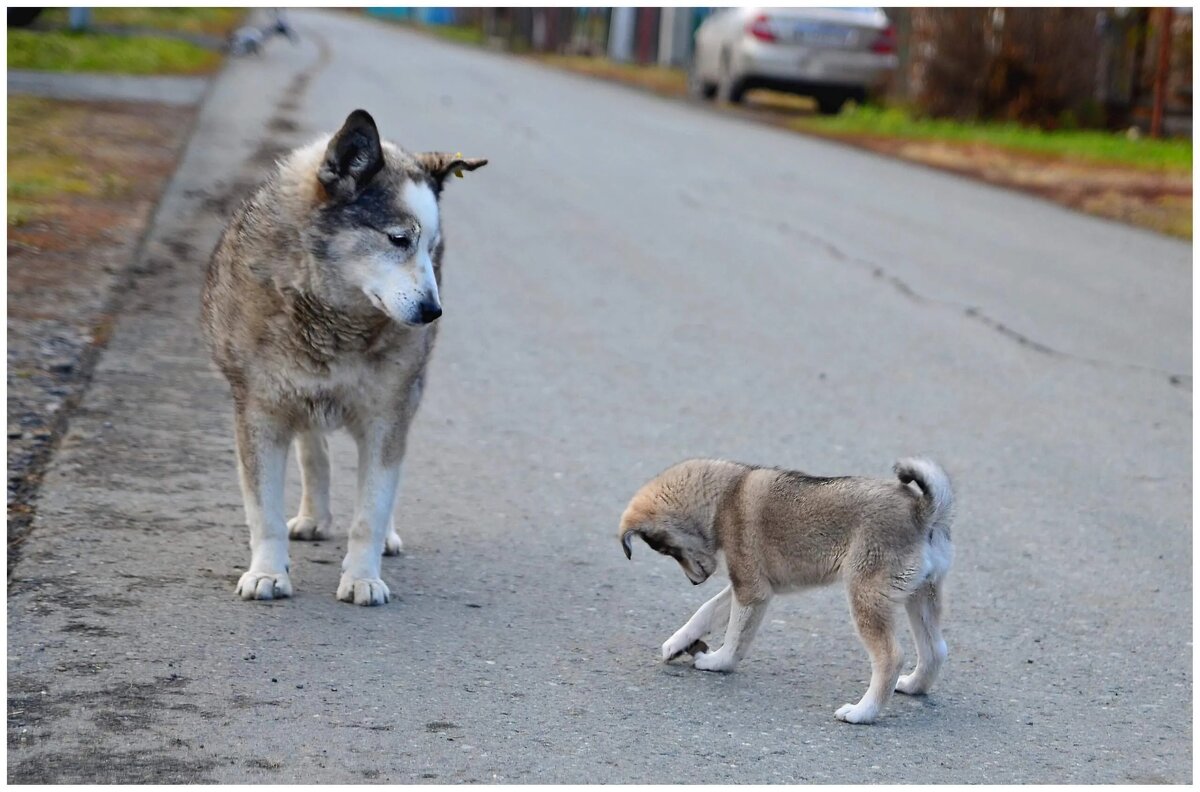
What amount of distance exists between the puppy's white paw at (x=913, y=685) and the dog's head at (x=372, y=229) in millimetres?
1818

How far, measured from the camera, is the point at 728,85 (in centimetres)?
Answer: 2622

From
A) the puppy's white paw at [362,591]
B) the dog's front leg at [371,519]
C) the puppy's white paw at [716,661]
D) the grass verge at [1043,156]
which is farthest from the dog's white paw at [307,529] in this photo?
the grass verge at [1043,156]

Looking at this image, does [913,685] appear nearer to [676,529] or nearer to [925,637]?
[925,637]

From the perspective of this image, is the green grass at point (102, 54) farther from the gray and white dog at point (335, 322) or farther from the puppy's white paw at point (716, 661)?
the puppy's white paw at point (716, 661)

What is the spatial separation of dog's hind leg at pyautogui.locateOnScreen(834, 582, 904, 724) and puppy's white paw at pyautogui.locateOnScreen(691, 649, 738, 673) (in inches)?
17.2

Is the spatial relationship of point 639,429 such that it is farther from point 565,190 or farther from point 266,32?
point 266,32

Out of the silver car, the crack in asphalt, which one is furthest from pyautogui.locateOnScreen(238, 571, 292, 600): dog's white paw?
the silver car

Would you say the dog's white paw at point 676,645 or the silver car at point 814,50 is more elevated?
the silver car at point 814,50

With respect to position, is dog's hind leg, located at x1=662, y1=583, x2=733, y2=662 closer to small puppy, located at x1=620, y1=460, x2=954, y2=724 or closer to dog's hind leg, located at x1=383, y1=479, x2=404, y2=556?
small puppy, located at x1=620, y1=460, x2=954, y2=724

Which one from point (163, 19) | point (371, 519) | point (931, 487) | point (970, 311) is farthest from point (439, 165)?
point (163, 19)

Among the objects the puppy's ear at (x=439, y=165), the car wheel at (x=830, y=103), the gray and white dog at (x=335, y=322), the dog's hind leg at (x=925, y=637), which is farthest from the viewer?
the car wheel at (x=830, y=103)

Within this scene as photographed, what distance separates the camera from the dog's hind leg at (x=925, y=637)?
15.4 feet

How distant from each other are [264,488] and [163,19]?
30665mm

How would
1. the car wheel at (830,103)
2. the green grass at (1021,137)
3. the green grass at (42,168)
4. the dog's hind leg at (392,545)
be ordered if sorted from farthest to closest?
1. the car wheel at (830,103)
2. the green grass at (1021,137)
3. the green grass at (42,168)
4. the dog's hind leg at (392,545)
